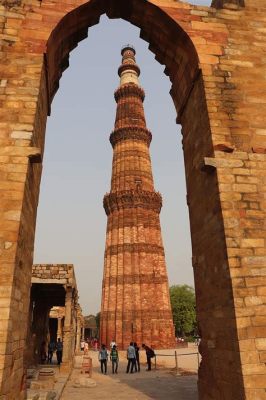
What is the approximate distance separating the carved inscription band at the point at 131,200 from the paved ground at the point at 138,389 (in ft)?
44.8

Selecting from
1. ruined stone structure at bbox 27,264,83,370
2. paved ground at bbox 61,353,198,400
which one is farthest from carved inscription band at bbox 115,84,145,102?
paved ground at bbox 61,353,198,400

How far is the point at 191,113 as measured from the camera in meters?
6.22

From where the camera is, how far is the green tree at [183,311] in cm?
4541

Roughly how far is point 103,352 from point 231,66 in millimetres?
11239

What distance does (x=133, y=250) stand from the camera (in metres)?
22.7

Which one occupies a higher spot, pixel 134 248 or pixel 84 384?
pixel 134 248

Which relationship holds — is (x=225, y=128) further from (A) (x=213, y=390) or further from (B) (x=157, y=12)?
(A) (x=213, y=390)

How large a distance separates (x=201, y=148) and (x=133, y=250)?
17.6 metres

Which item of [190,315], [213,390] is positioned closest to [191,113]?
[213,390]

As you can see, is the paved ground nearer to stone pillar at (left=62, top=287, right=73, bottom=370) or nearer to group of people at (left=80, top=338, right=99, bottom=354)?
stone pillar at (left=62, top=287, right=73, bottom=370)

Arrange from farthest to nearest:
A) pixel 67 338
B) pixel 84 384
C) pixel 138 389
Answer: pixel 67 338 < pixel 84 384 < pixel 138 389

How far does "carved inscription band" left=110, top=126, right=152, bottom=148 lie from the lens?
26.4m

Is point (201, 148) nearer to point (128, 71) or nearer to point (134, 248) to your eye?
point (134, 248)

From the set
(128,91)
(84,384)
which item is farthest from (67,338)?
(128,91)
